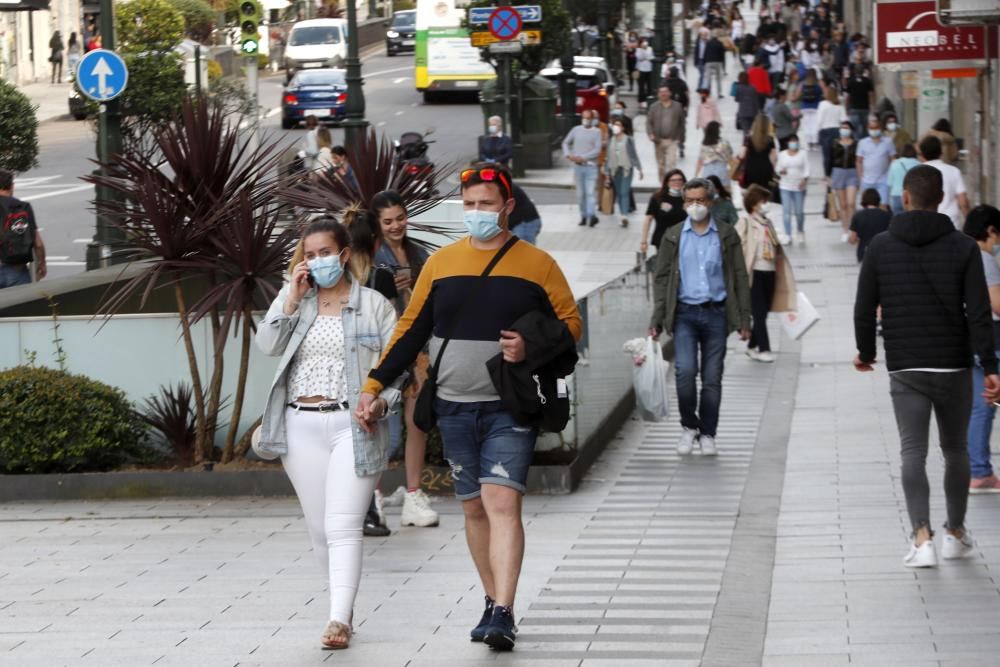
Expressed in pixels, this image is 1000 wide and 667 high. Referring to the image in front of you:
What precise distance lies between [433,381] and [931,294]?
2369mm

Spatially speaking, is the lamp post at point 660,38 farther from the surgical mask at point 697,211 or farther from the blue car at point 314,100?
the surgical mask at point 697,211

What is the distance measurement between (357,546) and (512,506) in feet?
2.08

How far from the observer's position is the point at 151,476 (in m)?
10.6

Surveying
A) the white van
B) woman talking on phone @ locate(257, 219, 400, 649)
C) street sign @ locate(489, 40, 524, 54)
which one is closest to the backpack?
woman talking on phone @ locate(257, 219, 400, 649)

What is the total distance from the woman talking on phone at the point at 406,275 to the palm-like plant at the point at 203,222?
1.16m

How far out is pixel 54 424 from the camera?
34.5 ft

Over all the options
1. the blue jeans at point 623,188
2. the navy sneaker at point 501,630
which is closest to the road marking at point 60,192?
the blue jeans at point 623,188

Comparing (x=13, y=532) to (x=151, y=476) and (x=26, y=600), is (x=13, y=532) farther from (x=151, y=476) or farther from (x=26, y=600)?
(x=26, y=600)

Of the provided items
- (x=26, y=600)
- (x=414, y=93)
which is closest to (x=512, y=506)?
(x=26, y=600)

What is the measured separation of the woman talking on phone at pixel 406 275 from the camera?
9.30m

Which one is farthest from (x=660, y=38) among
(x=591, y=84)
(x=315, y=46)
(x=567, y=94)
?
(x=315, y=46)

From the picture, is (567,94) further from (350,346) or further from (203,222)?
(350,346)

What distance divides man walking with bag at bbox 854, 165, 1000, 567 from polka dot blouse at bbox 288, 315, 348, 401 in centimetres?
241

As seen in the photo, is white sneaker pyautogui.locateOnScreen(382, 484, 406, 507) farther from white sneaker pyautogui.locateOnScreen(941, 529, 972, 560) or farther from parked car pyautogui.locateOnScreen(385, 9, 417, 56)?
parked car pyautogui.locateOnScreen(385, 9, 417, 56)
